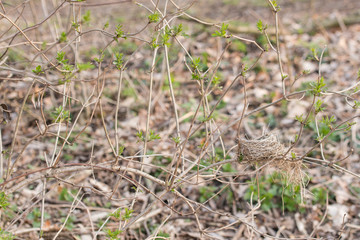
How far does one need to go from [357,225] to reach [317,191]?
0.46 metres

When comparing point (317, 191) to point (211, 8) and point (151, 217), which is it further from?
point (211, 8)

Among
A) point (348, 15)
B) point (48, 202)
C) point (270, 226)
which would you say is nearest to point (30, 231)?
point (48, 202)

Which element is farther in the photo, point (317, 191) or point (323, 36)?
point (323, 36)

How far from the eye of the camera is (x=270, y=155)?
2.71 meters

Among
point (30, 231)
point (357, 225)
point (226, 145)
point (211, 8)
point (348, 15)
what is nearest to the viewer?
point (30, 231)

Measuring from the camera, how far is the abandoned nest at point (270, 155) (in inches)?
106

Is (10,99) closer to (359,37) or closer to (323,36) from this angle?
(323,36)

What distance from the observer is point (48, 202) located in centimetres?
380

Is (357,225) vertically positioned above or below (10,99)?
below

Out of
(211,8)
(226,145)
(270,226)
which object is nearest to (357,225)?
(270,226)

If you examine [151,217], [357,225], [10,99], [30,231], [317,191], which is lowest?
[357,225]

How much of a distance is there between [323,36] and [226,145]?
3171 mm

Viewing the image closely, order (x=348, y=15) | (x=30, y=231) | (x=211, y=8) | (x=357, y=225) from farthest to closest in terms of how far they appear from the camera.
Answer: (x=211, y=8), (x=348, y=15), (x=357, y=225), (x=30, y=231)

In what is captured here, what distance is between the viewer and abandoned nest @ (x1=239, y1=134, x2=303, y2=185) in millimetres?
2688
